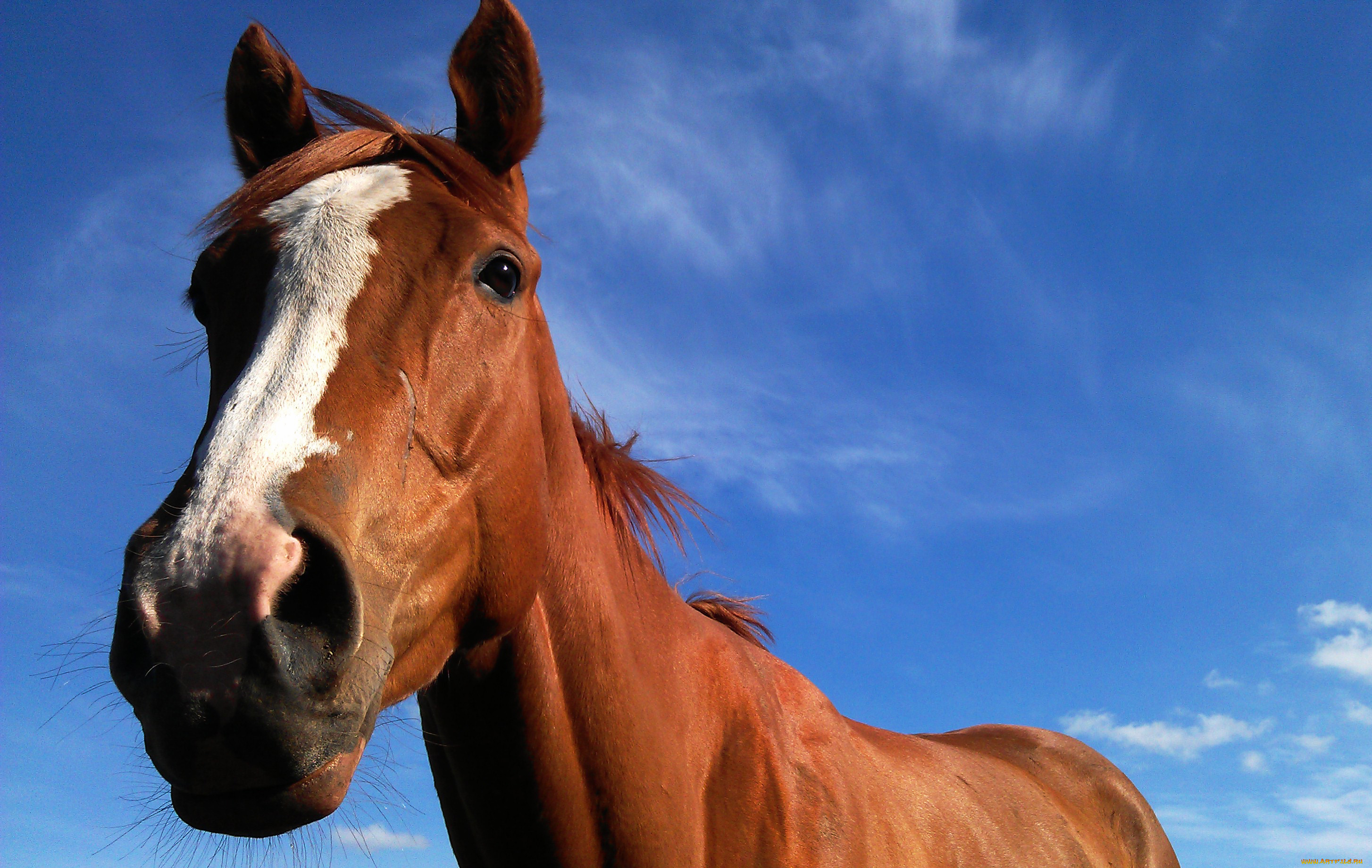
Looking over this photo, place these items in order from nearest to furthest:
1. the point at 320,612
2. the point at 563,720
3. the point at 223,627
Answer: the point at 223,627 → the point at 320,612 → the point at 563,720

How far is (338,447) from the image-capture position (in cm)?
170

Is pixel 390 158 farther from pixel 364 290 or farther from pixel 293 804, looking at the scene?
pixel 293 804

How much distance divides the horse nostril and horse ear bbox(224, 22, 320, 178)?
5.93 feet

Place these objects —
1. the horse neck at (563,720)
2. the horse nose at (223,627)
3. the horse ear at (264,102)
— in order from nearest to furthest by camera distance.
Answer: the horse nose at (223,627), the horse neck at (563,720), the horse ear at (264,102)

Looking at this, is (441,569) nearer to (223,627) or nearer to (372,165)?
(223,627)

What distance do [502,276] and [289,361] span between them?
714 millimetres

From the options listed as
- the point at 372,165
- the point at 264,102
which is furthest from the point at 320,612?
the point at 264,102

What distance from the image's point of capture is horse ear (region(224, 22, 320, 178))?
2.75 metres

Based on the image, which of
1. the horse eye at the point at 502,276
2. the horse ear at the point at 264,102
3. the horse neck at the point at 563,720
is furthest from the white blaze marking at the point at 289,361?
the horse neck at the point at 563,720

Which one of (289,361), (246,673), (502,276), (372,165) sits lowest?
(246,673)

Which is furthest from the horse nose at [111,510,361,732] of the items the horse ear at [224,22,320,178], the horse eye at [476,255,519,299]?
the horse ear at [224,22,320,178]

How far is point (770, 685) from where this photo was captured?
323cm

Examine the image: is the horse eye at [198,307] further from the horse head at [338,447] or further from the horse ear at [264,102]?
the horse ear at [264,102]

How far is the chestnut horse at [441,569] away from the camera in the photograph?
4.78 feet
